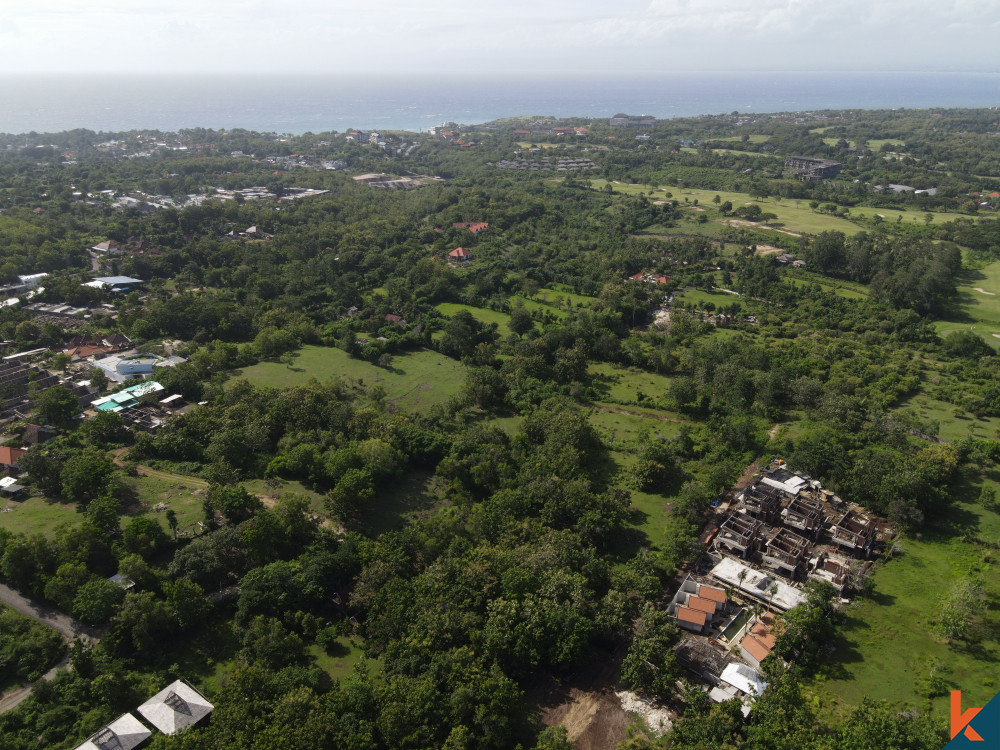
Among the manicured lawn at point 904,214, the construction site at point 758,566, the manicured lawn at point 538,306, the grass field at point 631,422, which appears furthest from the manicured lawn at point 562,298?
the manicured lawn at point 904,214

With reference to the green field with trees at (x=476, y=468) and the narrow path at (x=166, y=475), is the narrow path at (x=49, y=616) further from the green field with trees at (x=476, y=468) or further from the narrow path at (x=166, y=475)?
the narrow path at (x=166, y=475)

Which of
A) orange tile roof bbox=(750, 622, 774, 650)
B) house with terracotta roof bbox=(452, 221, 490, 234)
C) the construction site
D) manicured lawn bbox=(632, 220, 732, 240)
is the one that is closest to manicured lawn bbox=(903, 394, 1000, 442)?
the construction site

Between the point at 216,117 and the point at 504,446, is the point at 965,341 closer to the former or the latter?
the point at 504,446

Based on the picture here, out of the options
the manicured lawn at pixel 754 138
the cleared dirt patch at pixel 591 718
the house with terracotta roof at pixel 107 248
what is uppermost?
the manicured lawn at pixel 754 138

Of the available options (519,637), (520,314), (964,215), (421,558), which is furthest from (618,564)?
(964,215)

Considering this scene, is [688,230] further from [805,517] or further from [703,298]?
[805,517]

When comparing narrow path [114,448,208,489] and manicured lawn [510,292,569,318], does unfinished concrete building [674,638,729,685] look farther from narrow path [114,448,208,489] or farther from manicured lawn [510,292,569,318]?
manicured lawn [510,292,569,318]

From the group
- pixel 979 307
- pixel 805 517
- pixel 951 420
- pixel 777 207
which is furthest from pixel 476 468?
pixel 777 207
